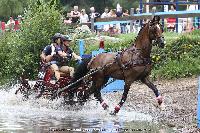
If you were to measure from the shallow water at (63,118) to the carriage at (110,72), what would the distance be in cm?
28

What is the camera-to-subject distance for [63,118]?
48.1 feet

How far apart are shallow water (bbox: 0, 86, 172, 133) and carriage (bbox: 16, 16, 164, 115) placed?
10.9 inches

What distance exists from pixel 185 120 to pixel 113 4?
4138 centimetres

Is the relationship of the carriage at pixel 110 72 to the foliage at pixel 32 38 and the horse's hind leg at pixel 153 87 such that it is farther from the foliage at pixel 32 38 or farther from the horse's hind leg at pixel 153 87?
the foliage at pixel 32 38

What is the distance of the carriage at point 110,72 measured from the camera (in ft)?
50.4

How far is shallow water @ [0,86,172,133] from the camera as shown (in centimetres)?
1262

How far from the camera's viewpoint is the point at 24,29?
79.0 feet

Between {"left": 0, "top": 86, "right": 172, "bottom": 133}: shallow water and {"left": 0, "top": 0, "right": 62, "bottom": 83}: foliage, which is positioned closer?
{"left": 0, "top": 86, "right": 172, "bottom": 133}: shallow water


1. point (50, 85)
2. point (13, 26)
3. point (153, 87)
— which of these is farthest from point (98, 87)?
point (13, 26)

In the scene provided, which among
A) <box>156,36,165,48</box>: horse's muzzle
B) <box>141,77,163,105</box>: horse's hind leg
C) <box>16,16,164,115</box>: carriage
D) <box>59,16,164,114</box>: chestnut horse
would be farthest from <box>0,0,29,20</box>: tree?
<box>156,36,165,48</box>: horse's muzzle

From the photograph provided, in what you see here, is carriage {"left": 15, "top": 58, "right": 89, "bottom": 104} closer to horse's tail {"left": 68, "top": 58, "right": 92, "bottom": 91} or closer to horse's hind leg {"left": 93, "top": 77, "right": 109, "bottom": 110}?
horse's tail {"left": 68, "top": 58, "right": 92, "bottom": 91}

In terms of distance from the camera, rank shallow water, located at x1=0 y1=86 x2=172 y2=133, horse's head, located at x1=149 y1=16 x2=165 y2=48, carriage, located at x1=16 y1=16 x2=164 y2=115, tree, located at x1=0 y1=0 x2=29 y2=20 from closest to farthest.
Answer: shallow water, located at x1=0 y1=86 x2=172 y2=133
horse's head, located at x1=149 y1=16 x2=165 y2=48
carriage, located at x1=16 y1=16 x2=164 y2=115
tree, located at x1=0 y1=0 x2=29 y2=20

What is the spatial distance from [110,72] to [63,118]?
2.02m

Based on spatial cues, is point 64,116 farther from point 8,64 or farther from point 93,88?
point 8,64
